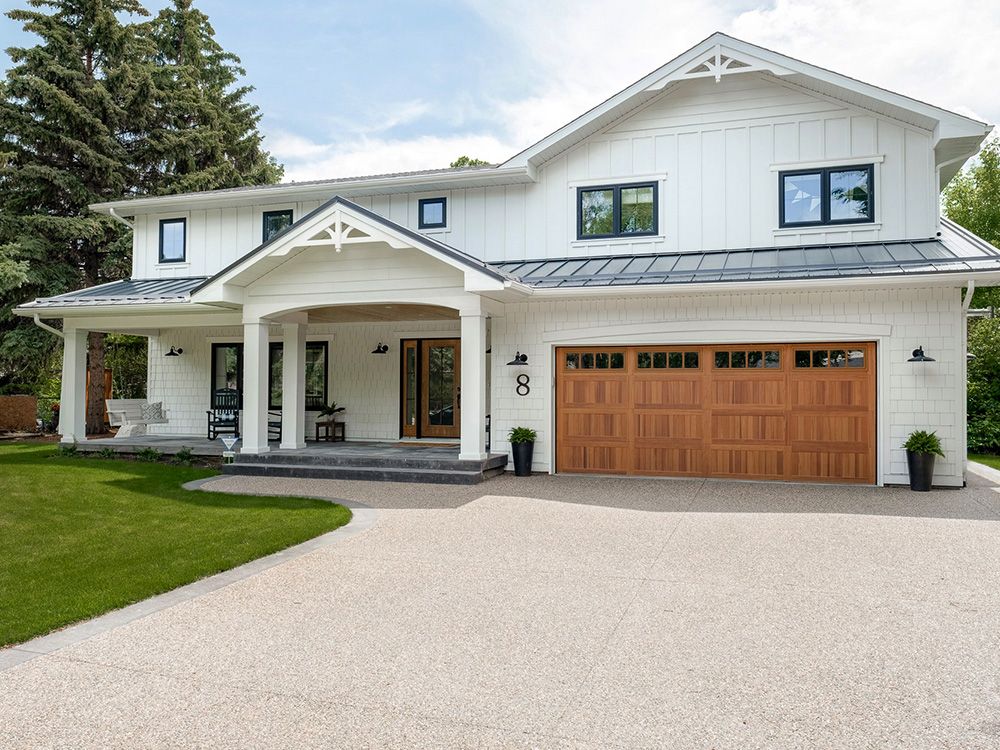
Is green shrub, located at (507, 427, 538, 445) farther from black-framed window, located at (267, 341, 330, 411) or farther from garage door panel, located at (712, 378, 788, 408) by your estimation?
black-framed window, located at (267, 341, 330, 411)

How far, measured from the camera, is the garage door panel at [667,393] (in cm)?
1159

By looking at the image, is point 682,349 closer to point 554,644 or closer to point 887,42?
point 554,644

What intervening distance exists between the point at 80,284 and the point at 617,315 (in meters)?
14.7

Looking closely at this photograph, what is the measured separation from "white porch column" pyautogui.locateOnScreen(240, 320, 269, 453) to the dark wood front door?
3.47 m

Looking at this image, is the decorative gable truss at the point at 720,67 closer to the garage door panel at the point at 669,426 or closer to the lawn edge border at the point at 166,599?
the garage door panel at the point at 669,426

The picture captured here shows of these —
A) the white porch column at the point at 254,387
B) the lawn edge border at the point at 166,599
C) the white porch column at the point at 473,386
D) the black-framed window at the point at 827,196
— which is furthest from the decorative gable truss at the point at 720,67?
the lawn edge border at the point at 166,599

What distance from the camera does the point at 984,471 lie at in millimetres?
13227

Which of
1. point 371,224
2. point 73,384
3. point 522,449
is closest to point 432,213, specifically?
point 371,224

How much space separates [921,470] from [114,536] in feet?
32.6

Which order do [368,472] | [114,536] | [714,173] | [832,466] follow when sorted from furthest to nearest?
1. [714,173]
2. [368,472]
3. [832,466]
4. [114,536]

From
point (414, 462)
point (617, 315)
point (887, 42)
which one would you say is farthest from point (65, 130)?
point (887, 42)

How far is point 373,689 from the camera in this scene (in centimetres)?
379

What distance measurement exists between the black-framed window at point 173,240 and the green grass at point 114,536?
5.69 m

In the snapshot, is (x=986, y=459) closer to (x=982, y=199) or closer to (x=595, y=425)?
(x=595, y=425)
